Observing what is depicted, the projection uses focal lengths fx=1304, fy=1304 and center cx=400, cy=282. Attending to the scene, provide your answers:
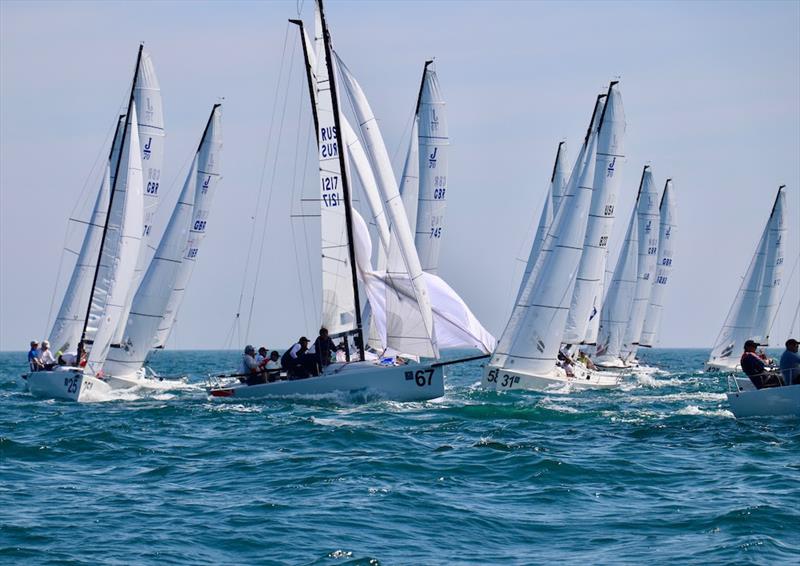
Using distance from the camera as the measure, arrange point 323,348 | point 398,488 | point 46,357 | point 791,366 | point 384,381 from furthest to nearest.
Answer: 1. point 46,357
2. point 323,348
3. point 384,381
4. point 791,366
5. point 398,488

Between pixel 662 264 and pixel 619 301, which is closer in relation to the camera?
pixel 619 301

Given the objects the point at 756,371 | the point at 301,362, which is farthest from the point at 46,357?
the point at 756,371

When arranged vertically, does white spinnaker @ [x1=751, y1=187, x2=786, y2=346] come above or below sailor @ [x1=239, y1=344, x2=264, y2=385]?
above

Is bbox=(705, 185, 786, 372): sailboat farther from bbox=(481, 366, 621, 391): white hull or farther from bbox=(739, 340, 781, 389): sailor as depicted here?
bbox=(739, 340, 781, 389): sailor

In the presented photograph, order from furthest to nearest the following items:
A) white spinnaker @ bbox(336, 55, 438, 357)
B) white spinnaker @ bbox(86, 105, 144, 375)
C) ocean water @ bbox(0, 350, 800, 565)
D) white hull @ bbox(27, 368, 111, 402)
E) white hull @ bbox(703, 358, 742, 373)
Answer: white hull @ bbox(703, 358, 742, 373), white spinnaker @ bbox(86, 105, 144, 375), white hull @ bbox(27, 368, 111, 402), white spinnaker @ bbox(336, 55, 438, 357), ocean water @ bbox(0, 350, 800, 565)

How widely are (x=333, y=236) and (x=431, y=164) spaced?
11670mm

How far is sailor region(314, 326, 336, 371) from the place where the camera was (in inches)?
1173

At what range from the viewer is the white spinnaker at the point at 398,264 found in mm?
29422

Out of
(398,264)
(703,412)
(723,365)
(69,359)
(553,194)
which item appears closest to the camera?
(703,412)

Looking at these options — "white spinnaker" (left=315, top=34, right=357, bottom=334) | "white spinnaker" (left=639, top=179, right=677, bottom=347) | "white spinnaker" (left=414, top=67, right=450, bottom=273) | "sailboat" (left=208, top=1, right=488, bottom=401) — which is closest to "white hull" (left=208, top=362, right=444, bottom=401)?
"sailboat" (left=208, top=1, right=488, bottom=401)

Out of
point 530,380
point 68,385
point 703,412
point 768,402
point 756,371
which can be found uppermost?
point 756,371

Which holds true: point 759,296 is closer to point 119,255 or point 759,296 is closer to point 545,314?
point 545,314

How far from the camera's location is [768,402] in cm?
2481

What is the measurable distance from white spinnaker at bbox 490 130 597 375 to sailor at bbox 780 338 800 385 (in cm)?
1158
